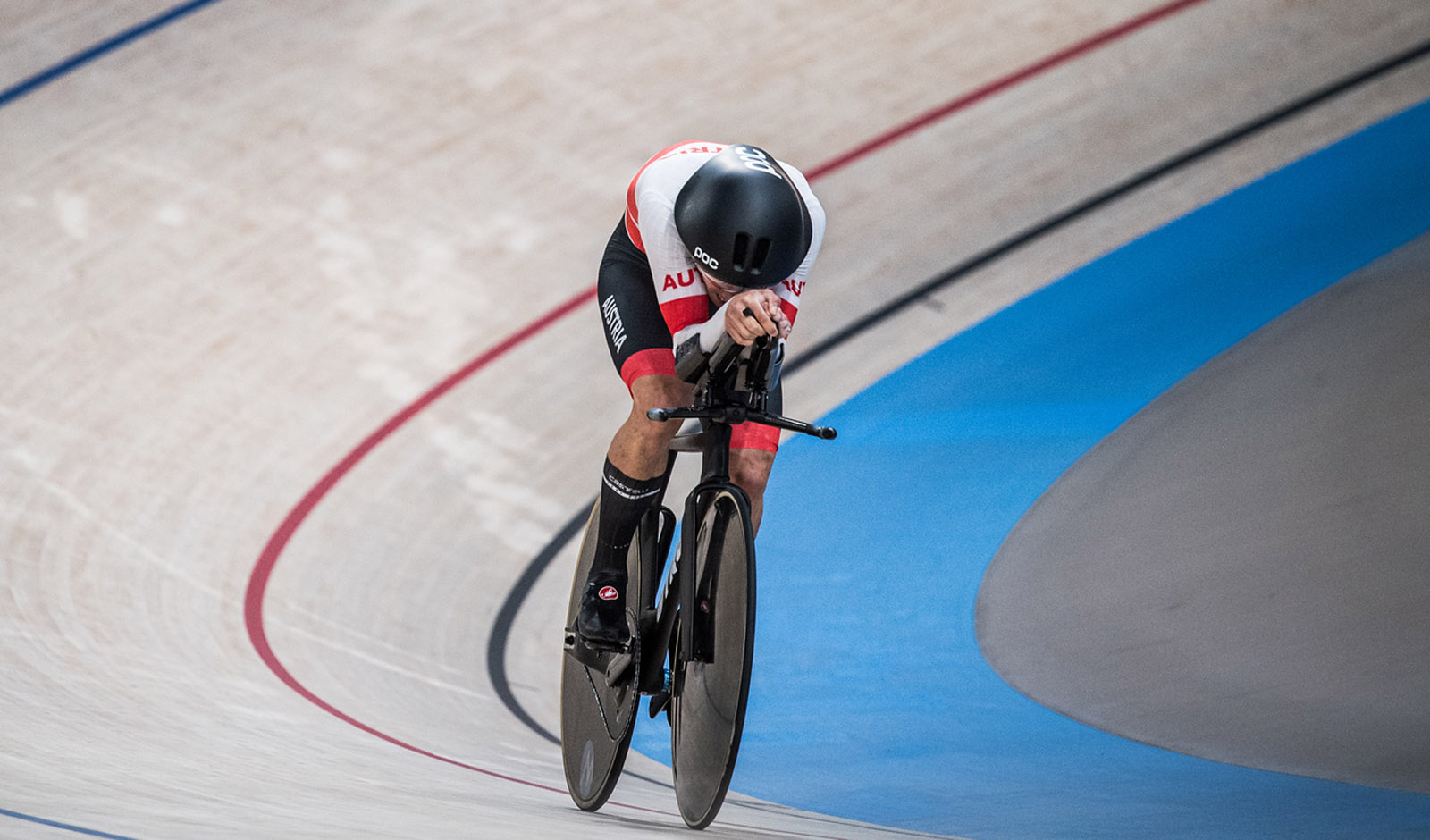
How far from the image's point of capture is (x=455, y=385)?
13.3ft

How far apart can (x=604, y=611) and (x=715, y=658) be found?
0.91 ft

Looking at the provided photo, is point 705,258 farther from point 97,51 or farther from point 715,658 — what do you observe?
point 97,51

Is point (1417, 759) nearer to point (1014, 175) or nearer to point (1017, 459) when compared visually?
point (1017, 459)

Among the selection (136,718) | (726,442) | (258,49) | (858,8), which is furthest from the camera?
(858,8)

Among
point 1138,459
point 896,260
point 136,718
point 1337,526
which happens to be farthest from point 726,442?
point 896,260

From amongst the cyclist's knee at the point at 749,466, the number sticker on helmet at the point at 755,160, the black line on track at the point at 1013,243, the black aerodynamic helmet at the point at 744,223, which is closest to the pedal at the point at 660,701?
the cyclist's knee at the point at 749,466

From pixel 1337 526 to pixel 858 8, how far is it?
333 cm

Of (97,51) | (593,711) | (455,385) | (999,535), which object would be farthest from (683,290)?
(97,51)

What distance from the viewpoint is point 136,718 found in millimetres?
Result: 2232

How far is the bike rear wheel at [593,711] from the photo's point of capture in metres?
2.05

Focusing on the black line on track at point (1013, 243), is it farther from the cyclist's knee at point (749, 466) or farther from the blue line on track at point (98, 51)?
→ the blue line on track at point (98, 51)

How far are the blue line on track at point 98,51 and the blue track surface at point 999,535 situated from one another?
294 centimetres

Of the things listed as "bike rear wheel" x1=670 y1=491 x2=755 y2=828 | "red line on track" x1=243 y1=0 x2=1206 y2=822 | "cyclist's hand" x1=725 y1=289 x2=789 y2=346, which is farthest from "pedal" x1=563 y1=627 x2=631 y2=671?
"cyclist's hand" x1=725 y1=289 x2=789 y2=346

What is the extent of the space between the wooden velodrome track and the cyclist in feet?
1.64
